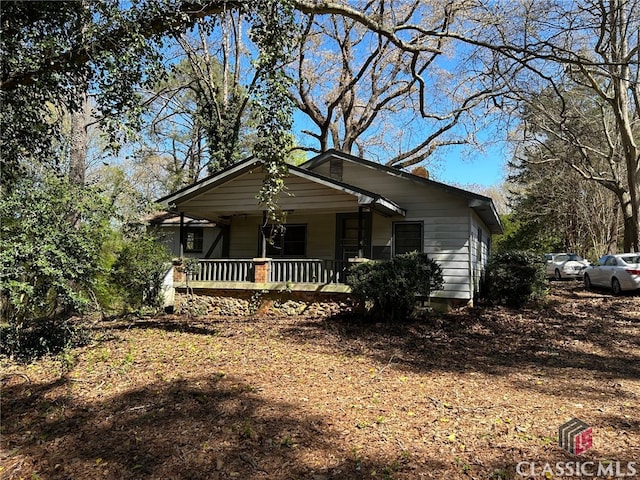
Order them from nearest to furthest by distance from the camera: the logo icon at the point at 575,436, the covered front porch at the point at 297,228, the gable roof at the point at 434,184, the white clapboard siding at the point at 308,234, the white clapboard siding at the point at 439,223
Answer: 1. the logo icon at the point at 575,436
2. the gable roof at the point at 434,184
3. the covered front porch at the point at 297,228
4. the white clapboard siding at the point at 439,223
5. the white clapboard siding at the point at 308,234

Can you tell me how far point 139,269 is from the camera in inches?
412

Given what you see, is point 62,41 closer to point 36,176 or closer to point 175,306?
point 36,176

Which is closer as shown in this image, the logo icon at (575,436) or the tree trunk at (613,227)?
the logo icon at (575,436)

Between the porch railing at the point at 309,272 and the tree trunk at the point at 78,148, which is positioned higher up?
the tree trunk at the point at 78,148

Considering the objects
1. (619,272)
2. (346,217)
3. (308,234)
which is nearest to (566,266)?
(619,272)

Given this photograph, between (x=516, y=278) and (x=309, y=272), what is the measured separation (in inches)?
237

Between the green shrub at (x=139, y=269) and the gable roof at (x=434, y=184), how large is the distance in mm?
4880

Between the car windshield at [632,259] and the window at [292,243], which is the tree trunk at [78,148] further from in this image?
the car windshield at [632,259]

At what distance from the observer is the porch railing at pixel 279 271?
440 inches

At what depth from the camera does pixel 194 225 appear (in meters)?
15.0

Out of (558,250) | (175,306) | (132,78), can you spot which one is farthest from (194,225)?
(558,250)

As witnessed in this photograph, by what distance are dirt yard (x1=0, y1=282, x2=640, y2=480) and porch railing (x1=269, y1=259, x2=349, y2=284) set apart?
121 inches

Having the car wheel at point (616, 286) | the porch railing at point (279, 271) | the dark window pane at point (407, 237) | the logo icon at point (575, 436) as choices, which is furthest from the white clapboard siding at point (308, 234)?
the car wheel at point (616, 286)

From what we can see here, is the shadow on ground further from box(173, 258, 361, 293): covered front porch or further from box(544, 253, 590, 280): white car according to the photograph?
box(544, 253, 590, 280): white car
